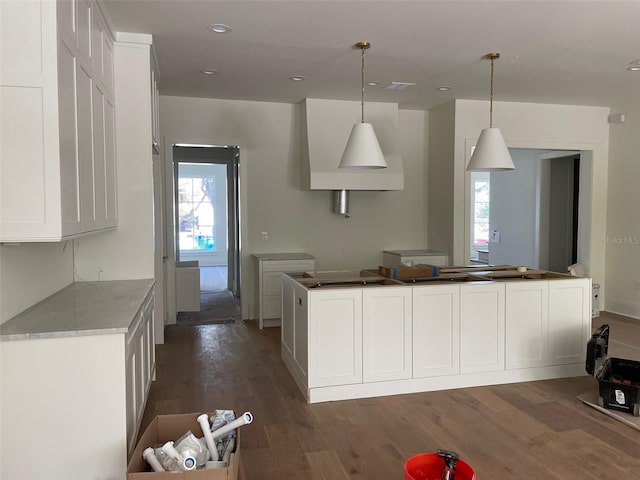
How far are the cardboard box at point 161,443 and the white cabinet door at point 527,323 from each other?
2.61 m

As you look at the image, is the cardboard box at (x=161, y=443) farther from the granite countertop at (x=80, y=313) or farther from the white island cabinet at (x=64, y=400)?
the granite countertop at (x=80, y=313)

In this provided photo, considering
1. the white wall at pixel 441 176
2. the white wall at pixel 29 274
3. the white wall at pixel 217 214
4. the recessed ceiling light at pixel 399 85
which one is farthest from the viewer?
the white wall at pixel 217 214

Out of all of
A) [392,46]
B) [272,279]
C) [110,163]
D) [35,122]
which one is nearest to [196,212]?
[272,279]

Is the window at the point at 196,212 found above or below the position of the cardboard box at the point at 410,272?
above

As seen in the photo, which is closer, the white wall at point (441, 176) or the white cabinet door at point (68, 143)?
the white cabinet door at point (68, 143)

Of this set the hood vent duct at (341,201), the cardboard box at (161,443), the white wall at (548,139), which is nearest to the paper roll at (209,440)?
the cardboard box at (161,443)

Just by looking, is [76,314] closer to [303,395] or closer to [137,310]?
[137,310]

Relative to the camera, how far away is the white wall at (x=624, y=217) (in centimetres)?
634

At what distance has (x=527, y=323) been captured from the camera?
4.04 m

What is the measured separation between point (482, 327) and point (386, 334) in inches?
32.2

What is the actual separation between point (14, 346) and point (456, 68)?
167 inches

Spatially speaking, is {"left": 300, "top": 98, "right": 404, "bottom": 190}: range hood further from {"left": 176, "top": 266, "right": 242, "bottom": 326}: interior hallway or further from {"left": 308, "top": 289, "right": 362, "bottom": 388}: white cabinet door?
{"left": 308, "top": 289, "right": 362, "bottom": 388}: white cabinet door

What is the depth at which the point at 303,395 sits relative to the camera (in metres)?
3.73

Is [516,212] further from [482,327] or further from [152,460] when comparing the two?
[152,460]
